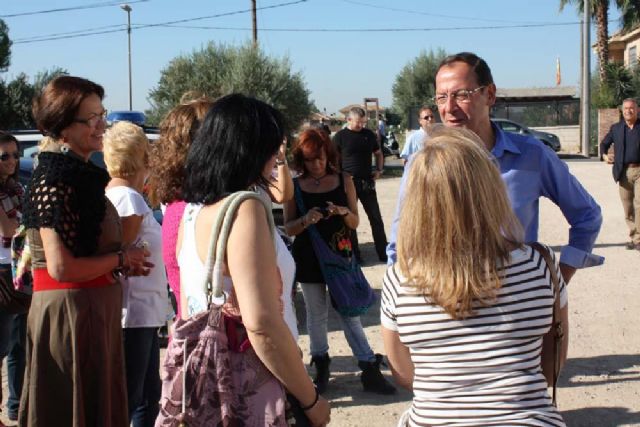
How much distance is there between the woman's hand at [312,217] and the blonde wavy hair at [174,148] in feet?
5.63

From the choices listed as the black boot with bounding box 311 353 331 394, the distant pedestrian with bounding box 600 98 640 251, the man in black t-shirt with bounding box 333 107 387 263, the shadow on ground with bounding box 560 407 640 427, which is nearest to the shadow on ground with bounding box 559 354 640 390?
the shadow on ground with bounding box 560 407 640 427

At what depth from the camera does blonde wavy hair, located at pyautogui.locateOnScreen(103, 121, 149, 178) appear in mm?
3521

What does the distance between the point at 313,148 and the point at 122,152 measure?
1.55 metres

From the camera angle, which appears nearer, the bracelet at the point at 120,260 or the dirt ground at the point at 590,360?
the bracelet at the point at 120,260

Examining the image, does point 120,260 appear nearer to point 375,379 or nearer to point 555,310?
point 555,310

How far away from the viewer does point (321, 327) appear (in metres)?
4.78

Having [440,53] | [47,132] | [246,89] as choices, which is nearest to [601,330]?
[47,132]

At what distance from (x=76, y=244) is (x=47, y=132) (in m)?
0.55

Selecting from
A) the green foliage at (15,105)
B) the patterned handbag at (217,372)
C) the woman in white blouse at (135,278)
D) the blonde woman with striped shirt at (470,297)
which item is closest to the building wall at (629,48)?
the green foliage at (15,105)

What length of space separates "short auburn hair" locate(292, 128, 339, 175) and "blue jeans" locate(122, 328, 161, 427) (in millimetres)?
1644

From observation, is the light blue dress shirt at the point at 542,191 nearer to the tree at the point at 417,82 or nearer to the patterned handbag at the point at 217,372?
the patterned handbag at the point at 217,372

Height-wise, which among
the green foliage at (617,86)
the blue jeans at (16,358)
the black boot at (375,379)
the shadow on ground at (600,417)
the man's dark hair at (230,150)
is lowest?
the shadow on ground at (600,417)

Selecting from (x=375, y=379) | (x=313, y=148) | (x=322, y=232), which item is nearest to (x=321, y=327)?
(x=375, y=379)

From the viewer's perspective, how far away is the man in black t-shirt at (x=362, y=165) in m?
9.28
